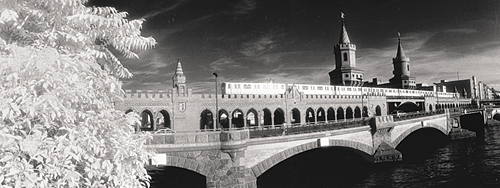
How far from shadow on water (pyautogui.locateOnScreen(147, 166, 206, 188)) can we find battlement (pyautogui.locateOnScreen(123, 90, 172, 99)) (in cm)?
907

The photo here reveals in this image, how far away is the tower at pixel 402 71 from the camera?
365 feet

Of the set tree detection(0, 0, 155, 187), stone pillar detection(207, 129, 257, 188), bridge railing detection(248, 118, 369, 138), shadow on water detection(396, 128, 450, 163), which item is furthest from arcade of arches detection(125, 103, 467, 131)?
tree detection(0, 0, 155, 187)

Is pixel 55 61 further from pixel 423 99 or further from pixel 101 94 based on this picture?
pixel 423 99

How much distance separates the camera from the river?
89.5 ft

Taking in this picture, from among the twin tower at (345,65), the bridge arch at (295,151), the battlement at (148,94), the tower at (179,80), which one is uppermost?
the twin tower at (345,65)

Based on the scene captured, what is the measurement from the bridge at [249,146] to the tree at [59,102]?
12362 mm

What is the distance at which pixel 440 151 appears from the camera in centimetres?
4331

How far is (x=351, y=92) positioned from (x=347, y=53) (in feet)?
70.2

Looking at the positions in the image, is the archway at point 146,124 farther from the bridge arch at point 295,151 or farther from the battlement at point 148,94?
the bridge arch at point 295,151

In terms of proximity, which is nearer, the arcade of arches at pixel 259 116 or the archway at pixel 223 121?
the arcade of arches at pixel 259 116

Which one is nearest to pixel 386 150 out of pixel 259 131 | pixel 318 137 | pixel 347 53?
pixel 318 137

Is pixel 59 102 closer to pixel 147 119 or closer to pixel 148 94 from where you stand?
pixel 148 94

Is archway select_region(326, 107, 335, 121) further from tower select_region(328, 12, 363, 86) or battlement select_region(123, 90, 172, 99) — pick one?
battlement select_region(123, 90, 172, 99)

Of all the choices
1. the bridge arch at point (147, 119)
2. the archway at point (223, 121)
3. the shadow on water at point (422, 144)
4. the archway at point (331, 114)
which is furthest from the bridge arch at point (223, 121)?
the shadow on water at point (422, 144)
